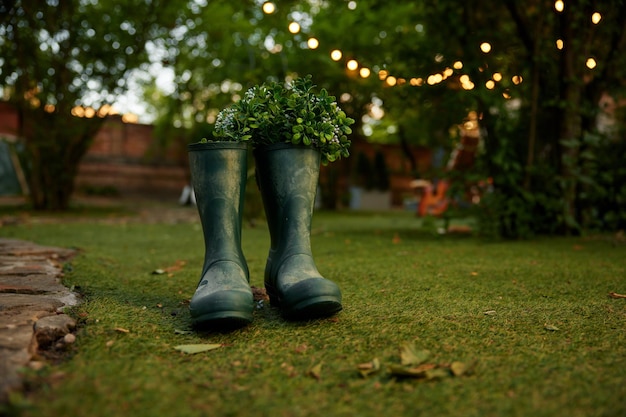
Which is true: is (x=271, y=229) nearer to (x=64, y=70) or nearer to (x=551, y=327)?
(x=551, y=327)

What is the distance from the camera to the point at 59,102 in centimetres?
792

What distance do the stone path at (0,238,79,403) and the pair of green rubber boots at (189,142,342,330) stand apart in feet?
1.07

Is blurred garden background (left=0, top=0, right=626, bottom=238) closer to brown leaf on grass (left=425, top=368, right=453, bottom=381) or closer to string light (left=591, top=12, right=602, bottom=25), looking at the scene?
string light (left=591, top=12, right=602, bottom=25)

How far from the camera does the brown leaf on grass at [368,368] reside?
1041 mm

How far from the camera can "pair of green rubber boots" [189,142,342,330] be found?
4.40ft

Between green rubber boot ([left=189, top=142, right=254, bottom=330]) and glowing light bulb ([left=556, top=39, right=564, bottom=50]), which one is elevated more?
glowing light bulb ([left=556, top=39, right=564, bottom=50])

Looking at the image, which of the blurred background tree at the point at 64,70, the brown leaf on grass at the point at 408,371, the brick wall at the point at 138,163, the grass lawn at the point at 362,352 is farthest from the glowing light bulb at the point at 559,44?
the brick wall at the point at 138,163

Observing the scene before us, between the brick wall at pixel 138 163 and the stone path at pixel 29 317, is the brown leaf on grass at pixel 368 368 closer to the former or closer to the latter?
the stone path at pixel 29 317

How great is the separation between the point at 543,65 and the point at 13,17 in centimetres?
650

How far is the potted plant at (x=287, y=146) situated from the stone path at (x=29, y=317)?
0.44 m

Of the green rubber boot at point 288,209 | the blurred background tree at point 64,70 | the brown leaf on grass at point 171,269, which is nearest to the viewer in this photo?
the green rubber boot at point 288,209

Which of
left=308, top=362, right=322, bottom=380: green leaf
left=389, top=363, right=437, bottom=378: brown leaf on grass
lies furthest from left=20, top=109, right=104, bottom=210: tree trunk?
left=389, top=363, right=437, bottom=378: brown leaf on grass

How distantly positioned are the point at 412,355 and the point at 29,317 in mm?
928

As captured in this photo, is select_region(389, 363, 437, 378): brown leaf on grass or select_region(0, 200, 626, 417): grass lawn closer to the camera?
select_region(0, 200, 626, 417): grass lawn
